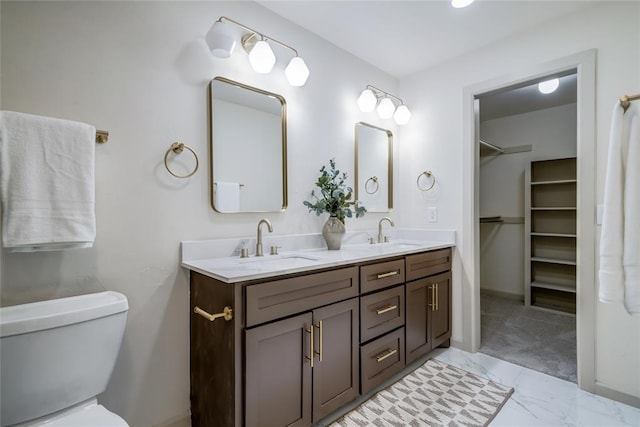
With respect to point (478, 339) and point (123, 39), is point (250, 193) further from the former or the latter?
point (478, 339)

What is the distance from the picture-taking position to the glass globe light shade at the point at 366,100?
2.35 metres

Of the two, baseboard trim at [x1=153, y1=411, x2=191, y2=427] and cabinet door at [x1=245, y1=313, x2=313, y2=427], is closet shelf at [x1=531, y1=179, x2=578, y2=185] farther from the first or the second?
baseboard trim at [x1=153, y1=411, x2=191, y2=427]

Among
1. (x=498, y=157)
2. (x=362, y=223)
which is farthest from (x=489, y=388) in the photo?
(x=498, y=157)

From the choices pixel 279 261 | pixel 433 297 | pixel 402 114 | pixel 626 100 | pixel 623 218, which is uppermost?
pixel 402 114

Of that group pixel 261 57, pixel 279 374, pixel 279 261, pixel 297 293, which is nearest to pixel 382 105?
pixel 261 57

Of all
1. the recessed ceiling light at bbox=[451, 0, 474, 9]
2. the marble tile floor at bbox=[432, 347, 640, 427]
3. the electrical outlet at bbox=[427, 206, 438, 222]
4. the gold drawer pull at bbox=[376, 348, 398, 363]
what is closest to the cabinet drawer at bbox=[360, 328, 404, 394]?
the gold drawer pull at bbox=[376, 348, 398, 363]

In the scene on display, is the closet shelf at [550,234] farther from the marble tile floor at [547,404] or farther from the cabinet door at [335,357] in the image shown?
the cabinet door at [335,357]

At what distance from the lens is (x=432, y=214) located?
2.54 metres

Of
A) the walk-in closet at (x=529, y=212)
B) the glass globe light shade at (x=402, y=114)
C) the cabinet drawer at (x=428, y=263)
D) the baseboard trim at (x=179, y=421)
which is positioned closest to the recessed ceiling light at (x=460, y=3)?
the glass globe light shade at (x=402, y=114)

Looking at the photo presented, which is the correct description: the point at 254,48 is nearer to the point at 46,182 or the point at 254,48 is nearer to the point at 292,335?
the point at 46,182

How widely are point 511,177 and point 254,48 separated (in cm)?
342

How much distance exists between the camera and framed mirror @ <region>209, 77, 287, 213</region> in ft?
5.36

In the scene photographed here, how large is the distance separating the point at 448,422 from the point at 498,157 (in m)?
3.31

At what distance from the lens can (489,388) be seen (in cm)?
179
